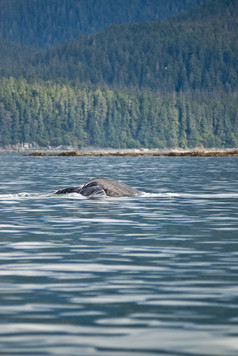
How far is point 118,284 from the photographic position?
15086 millimetres

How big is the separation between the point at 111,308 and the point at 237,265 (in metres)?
4.98

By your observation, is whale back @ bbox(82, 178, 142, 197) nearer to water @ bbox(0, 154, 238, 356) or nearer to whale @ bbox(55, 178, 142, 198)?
whale @ bbox(55, 178, 142, 198)

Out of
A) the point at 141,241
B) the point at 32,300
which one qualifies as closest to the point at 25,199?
the point at 141,241

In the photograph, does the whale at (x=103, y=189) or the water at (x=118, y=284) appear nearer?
the water at (x=118, y=284)

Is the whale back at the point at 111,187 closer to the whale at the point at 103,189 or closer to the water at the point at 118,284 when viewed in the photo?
the whale at the point at 103,189

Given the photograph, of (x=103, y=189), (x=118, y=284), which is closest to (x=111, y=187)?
(x=103, y=189)

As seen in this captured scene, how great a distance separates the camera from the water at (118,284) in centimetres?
1118

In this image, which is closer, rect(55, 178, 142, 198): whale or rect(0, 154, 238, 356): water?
rect(0, 154, 238, 356): water

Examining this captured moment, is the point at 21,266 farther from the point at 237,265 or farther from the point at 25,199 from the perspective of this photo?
the point at 25,199

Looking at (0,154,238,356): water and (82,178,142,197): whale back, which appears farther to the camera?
(82,178,142,197): whale back

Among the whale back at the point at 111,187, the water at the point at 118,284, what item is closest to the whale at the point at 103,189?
the whale back at the point at 111,187

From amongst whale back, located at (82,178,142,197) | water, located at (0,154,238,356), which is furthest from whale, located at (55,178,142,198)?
water, located at (0,154,238,356)

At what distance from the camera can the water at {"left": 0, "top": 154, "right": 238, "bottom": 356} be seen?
11180mm

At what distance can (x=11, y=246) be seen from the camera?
805 inches
